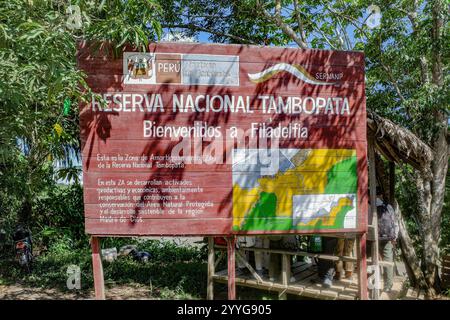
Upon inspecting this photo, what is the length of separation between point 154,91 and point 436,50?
4537mm

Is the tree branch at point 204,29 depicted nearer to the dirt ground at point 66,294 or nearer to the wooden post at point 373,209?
the wooden post at point 373,209

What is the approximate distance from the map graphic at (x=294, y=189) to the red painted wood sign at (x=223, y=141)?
12 mm

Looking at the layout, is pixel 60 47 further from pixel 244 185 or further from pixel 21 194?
pixel 21 194

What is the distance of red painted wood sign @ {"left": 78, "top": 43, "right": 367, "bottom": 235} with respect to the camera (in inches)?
185

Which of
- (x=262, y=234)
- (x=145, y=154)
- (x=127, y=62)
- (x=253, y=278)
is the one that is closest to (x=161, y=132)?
(x=145, y=154)

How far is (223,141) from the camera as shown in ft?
15.8

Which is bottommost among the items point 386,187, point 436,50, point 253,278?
point 253,278

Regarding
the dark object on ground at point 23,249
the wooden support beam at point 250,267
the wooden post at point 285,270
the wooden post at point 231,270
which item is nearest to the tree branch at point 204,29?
the wooden support beam at point 250,267

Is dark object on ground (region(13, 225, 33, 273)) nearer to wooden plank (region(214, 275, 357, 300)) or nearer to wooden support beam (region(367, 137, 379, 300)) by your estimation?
wooden plank (region(214, 275, 357, 300))

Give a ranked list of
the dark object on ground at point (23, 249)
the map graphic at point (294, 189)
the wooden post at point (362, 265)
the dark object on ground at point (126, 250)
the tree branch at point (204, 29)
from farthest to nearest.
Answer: the dark object on ground at point (126, 250)
the tree branch at point (204, 29)
the dark object on ground at point (23, 249)
the wooden post at point (362, 265)
the map graphic at point (294, 189)

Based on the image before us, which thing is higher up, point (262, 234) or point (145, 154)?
point (145, 154)

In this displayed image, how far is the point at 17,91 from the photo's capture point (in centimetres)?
414

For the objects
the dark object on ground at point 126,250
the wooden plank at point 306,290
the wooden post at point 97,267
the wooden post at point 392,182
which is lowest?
the dark object on ground at point 126,250

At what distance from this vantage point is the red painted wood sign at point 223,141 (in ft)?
15.4
